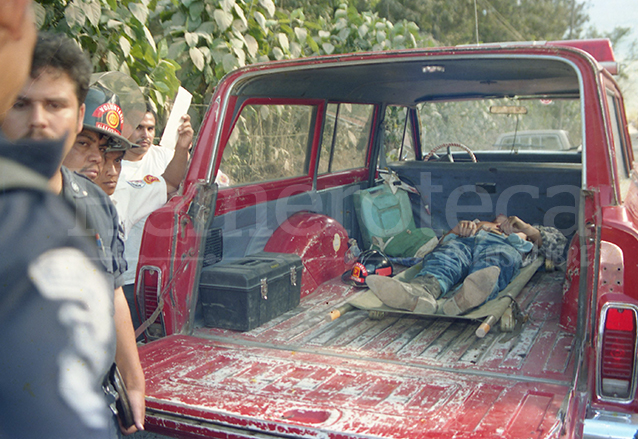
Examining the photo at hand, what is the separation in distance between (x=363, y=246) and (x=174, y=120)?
2278 millimetres

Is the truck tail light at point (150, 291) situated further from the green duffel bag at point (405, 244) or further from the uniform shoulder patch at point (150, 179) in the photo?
the green duffel bag at point (405, 244)

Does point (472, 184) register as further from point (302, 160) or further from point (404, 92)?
point (302, 160)

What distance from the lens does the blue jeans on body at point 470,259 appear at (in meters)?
3.82

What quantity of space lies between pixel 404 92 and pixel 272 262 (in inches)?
96.7

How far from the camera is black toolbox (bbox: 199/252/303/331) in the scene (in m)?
3.06

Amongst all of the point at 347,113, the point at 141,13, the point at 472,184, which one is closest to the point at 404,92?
the point at 347,113

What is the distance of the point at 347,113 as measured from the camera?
4844mm

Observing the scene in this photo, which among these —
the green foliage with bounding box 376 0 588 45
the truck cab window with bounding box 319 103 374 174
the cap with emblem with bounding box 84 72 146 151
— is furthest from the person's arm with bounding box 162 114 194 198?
the green foliage with bounding box 376 0 588 45

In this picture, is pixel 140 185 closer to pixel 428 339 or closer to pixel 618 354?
pixel 428 339

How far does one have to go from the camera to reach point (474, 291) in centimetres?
318

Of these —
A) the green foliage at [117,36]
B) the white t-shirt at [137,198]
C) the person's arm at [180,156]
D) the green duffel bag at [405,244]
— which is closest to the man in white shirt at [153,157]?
the person's arm at [180,156]

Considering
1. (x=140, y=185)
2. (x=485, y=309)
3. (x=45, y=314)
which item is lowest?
(x=485, y=309)

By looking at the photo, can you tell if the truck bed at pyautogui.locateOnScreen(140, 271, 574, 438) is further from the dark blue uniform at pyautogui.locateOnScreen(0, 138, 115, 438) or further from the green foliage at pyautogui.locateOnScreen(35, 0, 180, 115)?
the green foliage at pyautogui.locateOnScreen(35, 0, 180, 115)

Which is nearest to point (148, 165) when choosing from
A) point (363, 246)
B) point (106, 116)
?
point (106, 116)
